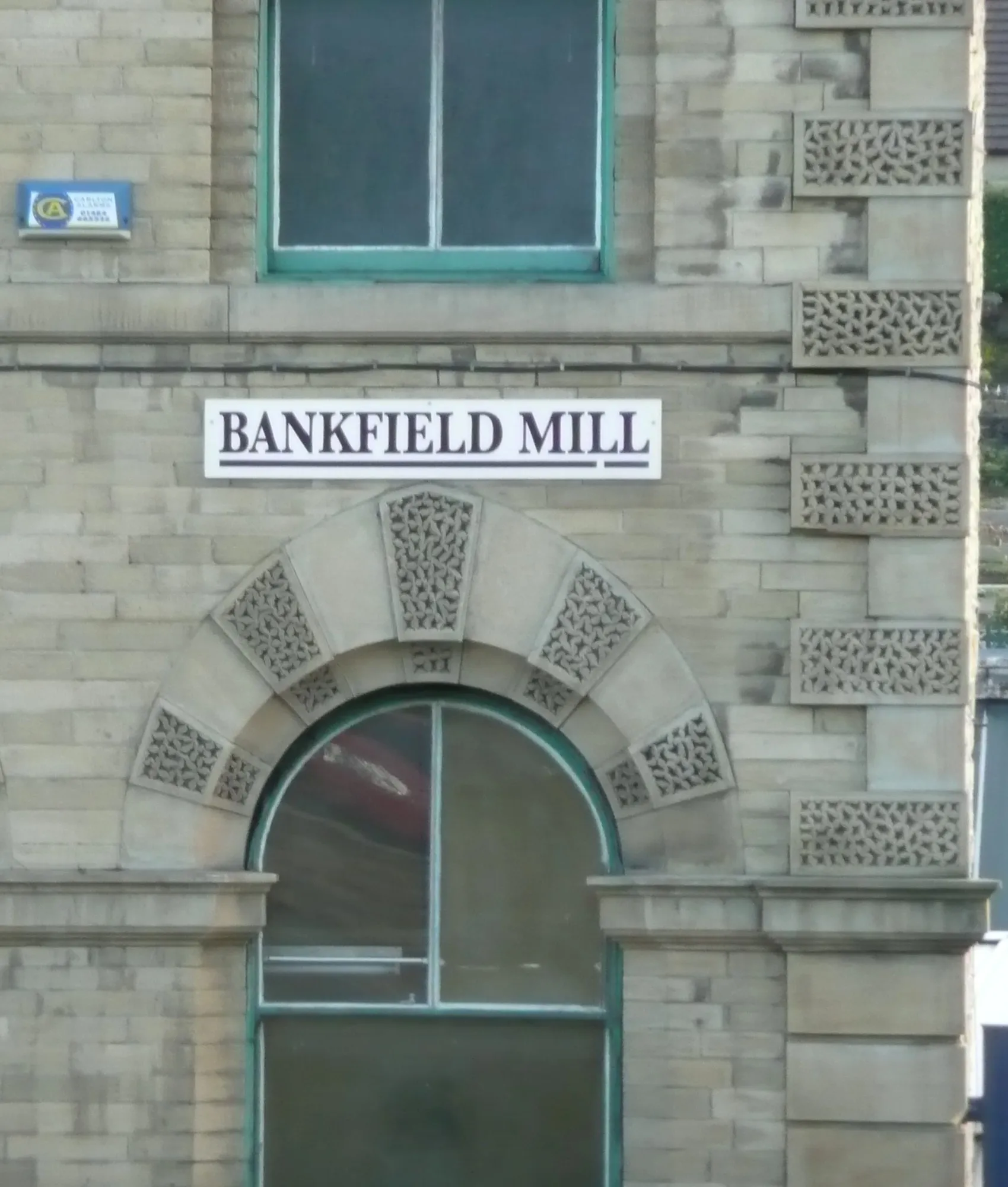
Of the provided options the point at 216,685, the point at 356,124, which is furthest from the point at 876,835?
the point at 356,124

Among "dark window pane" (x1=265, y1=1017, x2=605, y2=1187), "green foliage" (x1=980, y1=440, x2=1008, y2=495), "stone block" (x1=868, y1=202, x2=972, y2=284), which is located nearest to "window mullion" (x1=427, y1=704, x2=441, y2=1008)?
"dark window pane" (x1=265, y1=1017, x2=605, y2=1187)

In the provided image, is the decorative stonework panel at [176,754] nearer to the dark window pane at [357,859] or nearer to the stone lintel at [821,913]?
the dark window pane at [357,859]

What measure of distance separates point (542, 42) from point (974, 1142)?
5161 millimetres

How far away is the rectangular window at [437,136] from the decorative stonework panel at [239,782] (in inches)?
83.9

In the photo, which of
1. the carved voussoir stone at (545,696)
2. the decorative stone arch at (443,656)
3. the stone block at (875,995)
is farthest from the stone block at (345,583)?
the stone block at (875,995)

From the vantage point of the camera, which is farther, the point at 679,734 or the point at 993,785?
the point at 993,785

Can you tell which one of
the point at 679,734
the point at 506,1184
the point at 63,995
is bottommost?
the point at 506,1184

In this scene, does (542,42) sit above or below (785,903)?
above

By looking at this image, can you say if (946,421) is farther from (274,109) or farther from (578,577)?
(274,109)

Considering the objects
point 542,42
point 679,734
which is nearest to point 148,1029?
point 679,734

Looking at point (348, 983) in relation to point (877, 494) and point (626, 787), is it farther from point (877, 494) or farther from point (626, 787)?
point (877, 494)

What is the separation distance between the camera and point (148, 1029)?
1113cm

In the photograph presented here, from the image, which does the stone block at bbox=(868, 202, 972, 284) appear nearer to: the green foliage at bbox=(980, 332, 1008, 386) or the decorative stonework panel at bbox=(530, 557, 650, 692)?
the decorative stonework panel at bbox=(530, 557, 650, 692)

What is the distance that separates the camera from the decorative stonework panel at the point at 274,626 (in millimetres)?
11250
